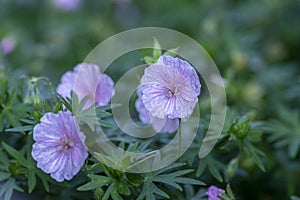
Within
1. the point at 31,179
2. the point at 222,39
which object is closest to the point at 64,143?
the point at 31,179

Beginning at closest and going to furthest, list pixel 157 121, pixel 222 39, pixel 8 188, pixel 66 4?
pixel 8 188
pixel 157 121
pixel 222 39
pixel 66 4

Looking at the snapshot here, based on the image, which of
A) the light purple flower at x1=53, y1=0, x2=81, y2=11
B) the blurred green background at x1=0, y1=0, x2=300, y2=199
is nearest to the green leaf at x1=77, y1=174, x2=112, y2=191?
the blurred green background at x1=0, y1=0, x2=300, y2=199

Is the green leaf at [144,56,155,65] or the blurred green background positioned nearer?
the green leaf at [144,56,155,65]

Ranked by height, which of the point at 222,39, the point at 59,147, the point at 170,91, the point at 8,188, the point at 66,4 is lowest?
the point at 8,188

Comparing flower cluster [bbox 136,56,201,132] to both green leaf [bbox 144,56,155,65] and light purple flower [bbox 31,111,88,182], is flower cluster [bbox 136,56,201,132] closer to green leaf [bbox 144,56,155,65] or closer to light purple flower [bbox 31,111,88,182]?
green leaf [bbox 144,56,155,65]

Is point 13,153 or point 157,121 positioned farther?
point 157,121

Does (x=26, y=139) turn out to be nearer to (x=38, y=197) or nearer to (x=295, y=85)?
(x=38, y=197)

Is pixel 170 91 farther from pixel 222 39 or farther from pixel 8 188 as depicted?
pixel 222 39

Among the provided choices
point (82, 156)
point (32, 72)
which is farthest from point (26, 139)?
point (32, 72)
